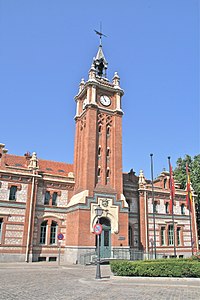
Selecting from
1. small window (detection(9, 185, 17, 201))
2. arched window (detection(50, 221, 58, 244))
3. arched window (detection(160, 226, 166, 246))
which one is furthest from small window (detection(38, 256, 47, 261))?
arched window (detection(160, 226, 166, 246))

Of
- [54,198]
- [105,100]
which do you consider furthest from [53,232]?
[105,100]

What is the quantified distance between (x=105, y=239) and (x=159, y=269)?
44.1 feet

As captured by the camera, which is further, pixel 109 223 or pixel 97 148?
pixel 97 148

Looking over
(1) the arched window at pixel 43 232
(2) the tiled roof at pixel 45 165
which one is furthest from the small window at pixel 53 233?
(2) the tiled roof at pixel 45 165

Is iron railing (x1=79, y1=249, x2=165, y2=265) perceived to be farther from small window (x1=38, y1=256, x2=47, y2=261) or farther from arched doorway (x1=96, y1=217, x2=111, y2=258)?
small window (x1=38, y1=256, x2=47, y2=261)

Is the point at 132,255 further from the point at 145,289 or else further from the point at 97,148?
the point at 145,289

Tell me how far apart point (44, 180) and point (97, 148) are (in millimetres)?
7006

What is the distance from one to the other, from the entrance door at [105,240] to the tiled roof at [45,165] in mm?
8774

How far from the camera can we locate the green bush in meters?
14.5

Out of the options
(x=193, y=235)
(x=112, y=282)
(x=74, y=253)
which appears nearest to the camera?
(x=112, y=282)

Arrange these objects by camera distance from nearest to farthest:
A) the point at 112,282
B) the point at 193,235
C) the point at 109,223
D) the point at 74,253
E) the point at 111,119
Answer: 1. the point at 112,282
2. the point at 74,253
3. the point at 109,223
4. the point at 111,119
5. the point at 193,235

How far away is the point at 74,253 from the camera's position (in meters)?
25.8

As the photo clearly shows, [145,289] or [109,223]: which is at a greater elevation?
[109,223]

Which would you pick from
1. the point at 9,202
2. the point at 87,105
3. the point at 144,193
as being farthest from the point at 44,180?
the point at 144,193
